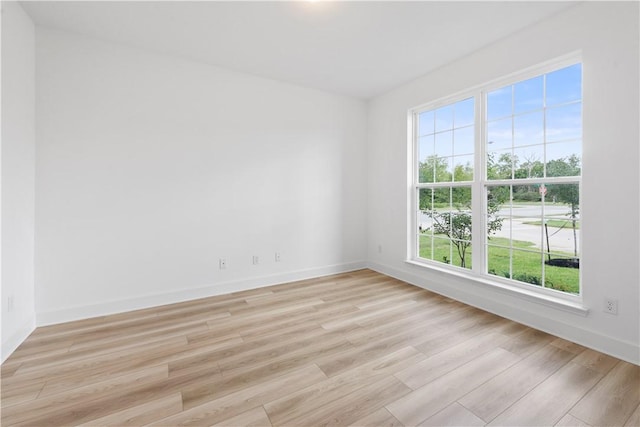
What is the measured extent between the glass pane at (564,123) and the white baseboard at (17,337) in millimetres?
4674

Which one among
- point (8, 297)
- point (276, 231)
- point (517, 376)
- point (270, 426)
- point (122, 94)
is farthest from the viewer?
point (276, 231)

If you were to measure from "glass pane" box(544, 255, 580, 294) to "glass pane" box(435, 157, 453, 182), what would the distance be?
1.34 metres

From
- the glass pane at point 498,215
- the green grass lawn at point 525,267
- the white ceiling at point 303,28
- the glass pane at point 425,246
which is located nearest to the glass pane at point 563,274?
the green grass lawn at point 525,267

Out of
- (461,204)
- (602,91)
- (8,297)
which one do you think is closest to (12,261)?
(8,297)

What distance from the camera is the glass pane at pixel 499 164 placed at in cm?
277

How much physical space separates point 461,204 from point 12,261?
4.24 metres

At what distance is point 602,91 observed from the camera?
82.1 inches

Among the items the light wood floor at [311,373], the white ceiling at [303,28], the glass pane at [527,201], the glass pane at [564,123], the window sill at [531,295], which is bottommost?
the light wood floor at [311,373]

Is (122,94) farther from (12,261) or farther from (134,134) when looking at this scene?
(12,261)

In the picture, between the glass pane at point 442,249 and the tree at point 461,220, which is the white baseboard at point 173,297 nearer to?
the glass pane at point 442,249

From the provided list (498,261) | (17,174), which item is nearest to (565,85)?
(498,261)

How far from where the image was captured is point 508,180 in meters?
2.76

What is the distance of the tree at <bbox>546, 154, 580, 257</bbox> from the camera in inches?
91.7

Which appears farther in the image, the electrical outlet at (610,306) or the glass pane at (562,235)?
the glass pane at (562,235)
